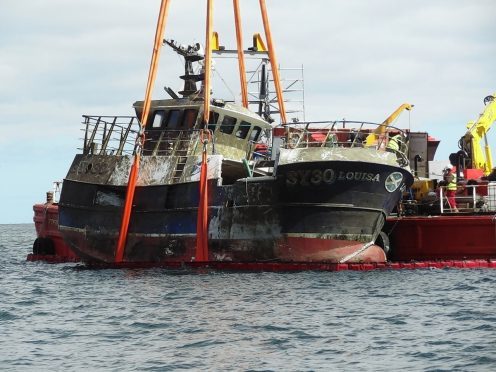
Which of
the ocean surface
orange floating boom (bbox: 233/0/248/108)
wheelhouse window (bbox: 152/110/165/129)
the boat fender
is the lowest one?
the ocean surface

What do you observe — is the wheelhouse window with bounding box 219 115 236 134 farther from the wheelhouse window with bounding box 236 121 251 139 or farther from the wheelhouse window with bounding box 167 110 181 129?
the wheelhouse window with bounding box 167 110 181 129

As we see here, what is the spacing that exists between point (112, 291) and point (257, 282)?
3.62 m

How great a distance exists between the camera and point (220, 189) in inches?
1112

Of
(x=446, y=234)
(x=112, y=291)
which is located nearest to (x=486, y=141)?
(x=446, y=234)

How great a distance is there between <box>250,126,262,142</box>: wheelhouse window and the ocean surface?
6.91 m

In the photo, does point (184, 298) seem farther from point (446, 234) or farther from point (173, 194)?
point (446, 234)

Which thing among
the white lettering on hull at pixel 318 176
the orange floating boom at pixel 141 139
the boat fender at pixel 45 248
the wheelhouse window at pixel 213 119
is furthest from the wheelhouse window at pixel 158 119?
the boat fender at pixel 45 248

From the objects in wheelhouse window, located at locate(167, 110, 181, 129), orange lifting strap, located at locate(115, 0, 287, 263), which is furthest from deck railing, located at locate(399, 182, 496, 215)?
wheelhouse window, located at locate(167, 110, 181, 129)

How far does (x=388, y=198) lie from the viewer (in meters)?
27.7

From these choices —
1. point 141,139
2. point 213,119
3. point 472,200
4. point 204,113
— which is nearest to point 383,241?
point 472,200

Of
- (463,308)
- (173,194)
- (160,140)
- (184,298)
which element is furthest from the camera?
(160,140)

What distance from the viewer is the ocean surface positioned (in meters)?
15.7

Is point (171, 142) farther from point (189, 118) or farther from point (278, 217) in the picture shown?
point (278, 217)

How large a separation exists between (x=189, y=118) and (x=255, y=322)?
13511mm
